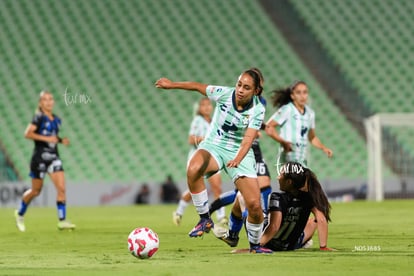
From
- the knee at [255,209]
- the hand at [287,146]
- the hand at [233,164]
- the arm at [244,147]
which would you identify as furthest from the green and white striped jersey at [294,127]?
the hand at [233,164]

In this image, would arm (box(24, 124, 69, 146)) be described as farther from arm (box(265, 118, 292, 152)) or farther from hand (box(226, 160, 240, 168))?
hand (box(226, 160, 240, 168))

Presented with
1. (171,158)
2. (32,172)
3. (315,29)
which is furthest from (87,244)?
(315,29)

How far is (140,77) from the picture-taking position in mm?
23625

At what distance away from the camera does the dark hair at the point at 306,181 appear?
8016 mm

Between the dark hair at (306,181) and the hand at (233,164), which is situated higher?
the hand at (233,164)

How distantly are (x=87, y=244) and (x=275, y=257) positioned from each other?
9.28 ft

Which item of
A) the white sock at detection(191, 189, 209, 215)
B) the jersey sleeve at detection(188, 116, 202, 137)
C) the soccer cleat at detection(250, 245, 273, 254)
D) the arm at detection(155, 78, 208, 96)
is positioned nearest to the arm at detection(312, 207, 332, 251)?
the soccer cleat at detection(250, 245, 273, 254)

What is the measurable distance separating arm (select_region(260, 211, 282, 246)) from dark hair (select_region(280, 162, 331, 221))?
327mm

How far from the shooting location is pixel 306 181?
8102 millimetres

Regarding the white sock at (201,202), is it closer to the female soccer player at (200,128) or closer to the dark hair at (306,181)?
the dark hair at (306,181)

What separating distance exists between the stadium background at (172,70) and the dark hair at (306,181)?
12.9 m

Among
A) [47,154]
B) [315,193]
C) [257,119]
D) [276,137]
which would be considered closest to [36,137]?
[47,154]

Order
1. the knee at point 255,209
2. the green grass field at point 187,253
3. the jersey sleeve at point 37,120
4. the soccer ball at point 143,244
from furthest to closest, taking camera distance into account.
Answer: the jersey sleeve at point 37,120, the knee at point 255,209, the soccer ball at point 143,244, the green grass field at point 187,253

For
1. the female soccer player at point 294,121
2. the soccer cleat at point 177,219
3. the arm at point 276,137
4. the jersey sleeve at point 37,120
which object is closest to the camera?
the arm at point 276,137
